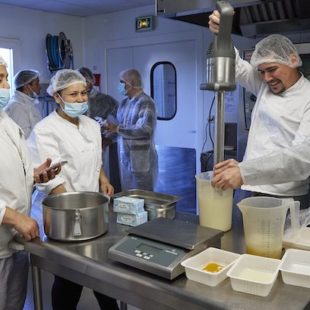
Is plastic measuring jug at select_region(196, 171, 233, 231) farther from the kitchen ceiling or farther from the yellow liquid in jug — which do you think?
the kitchen ceiling

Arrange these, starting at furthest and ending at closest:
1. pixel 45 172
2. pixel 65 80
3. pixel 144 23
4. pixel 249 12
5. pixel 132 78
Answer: pixel 144 23 → pixel 132 78 → pixel 249 12 → pixel 65 80 → pixel 45 172

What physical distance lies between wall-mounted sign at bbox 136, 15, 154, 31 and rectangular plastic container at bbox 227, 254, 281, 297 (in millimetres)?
3696

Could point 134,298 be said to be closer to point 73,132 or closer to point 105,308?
point 105,308

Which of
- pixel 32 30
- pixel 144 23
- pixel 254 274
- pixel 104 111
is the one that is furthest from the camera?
pixel 32 30

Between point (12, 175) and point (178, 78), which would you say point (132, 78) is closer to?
point (178, 78)

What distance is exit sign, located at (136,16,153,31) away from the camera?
14.3ft

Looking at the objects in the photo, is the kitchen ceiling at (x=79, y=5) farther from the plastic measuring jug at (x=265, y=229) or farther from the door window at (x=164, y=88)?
the plastic measuring jug at (x=265, y=229)

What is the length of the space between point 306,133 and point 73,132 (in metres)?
1.07

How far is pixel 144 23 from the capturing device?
4402mm

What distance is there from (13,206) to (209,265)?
0.73 meters

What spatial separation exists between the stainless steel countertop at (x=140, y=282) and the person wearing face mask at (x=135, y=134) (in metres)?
2.18

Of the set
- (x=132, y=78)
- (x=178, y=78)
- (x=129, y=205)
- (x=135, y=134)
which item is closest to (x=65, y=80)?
(x=129, y=205)

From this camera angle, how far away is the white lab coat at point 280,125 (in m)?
1.58

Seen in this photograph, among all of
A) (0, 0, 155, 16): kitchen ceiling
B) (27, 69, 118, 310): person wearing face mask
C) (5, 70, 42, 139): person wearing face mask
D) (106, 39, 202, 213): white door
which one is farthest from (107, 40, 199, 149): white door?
(27, 69, 118, 310): person wearing face mask
